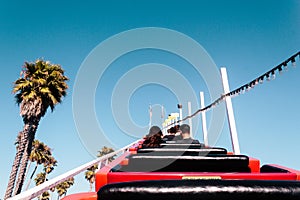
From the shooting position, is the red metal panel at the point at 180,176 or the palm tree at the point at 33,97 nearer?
the red metal panel at the point at 180,176

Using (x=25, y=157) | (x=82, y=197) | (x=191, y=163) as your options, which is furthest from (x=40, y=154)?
(x=82, y=197)

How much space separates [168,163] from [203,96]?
1109cm

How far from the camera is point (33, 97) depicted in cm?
1900

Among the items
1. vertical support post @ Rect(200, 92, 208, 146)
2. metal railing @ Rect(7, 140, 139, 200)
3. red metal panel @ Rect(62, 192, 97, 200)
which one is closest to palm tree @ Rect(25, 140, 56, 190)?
vertical support post @ Rect(200, 92, 208, 146)

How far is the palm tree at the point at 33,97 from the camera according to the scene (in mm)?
18469

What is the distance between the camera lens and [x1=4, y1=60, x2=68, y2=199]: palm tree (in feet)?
60.6

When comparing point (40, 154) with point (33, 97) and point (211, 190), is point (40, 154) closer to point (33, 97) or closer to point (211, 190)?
point (33, 97)

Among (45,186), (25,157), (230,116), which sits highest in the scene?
(230,116)

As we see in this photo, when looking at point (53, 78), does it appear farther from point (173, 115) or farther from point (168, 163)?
point (168, 163)

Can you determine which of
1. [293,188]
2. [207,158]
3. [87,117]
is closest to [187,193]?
[293,188]

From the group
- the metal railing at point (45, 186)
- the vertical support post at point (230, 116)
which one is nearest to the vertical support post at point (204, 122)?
the vertical support post at point (230, 116)

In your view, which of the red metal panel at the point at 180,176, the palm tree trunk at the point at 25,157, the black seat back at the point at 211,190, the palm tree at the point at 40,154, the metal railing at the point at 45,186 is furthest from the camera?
the palm tree at the point at 40,154

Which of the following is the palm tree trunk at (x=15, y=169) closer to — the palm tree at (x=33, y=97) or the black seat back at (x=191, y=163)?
the palm tree at (x=33, y=97)

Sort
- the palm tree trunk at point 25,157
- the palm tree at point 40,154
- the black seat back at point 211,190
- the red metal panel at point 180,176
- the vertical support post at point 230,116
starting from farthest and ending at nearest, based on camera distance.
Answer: the palm tree at point 40,154
the palm tree trunk at point 25,157
the vertical support post at point 230,116
the red metal panel at point 180,176
the black seat back at point 211,190
